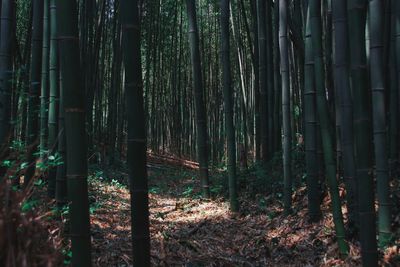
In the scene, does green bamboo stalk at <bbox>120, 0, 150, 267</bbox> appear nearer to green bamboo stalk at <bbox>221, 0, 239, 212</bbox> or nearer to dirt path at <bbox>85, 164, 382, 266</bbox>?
dirt path at <bbox>85, 164, 382, 266</bbox>

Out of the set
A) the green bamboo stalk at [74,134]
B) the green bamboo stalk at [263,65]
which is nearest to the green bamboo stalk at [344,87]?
the green bamboo stalk at [74,134]

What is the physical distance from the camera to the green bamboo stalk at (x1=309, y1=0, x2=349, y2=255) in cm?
330

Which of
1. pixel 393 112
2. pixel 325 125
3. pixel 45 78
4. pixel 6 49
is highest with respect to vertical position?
pixel 6 49

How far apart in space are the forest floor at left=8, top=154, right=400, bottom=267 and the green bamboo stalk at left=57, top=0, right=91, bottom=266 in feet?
1.45

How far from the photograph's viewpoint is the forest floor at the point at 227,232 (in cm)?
345

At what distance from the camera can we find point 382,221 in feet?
9.70

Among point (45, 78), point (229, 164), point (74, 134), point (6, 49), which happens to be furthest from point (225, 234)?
point (74, 134)

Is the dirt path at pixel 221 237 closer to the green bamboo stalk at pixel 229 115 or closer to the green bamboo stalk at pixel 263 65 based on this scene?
the green bamboo stalk at pixel 229 115

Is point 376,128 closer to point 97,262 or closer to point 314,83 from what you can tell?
point 314,83

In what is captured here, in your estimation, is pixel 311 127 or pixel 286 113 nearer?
pixel 311 127

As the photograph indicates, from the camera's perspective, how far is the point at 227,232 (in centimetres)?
448

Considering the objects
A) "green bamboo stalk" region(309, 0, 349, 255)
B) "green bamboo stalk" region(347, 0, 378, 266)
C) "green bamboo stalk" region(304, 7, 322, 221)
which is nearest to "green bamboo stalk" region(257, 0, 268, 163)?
"green bamboo stalk" region(304, 7, 322, 221)

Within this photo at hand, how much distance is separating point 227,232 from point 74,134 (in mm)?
2801

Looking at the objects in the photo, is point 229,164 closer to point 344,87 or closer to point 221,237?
point 221,237
